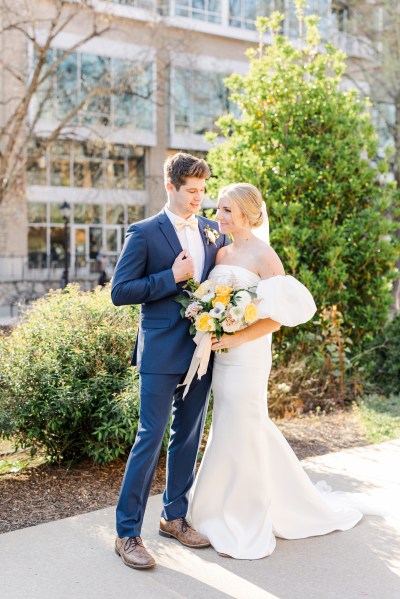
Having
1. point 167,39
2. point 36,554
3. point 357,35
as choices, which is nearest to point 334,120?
point 36,554

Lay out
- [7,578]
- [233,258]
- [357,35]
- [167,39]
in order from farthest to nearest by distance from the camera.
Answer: [167,39] < [357,35] < [233,258] < [7,578]

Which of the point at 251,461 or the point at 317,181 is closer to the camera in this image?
the point at 251,461

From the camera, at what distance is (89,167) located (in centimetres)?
3784

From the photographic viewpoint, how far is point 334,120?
30.8 feet

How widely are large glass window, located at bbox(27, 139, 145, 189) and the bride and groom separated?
31927 millimetres

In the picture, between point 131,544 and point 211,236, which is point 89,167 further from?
point 131,544

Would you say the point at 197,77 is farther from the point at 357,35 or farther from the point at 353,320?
the point at 353,320

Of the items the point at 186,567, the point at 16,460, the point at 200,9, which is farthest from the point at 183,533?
the point at 200,9

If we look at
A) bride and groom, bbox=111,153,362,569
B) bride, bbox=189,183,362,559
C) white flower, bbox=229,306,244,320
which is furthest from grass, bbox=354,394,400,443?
white flower, bbox=229,306,244,320

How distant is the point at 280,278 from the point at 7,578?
2.24 meters

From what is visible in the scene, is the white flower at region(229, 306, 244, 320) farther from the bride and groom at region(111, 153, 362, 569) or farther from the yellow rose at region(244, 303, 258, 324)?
the bride and groom at region(111, 153, 362, 569)

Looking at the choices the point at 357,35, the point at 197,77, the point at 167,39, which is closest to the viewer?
the point at 357,35

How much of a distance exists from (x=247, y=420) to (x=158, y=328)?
830 millimetres

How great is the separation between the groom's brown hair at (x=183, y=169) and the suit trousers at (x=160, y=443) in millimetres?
1127
